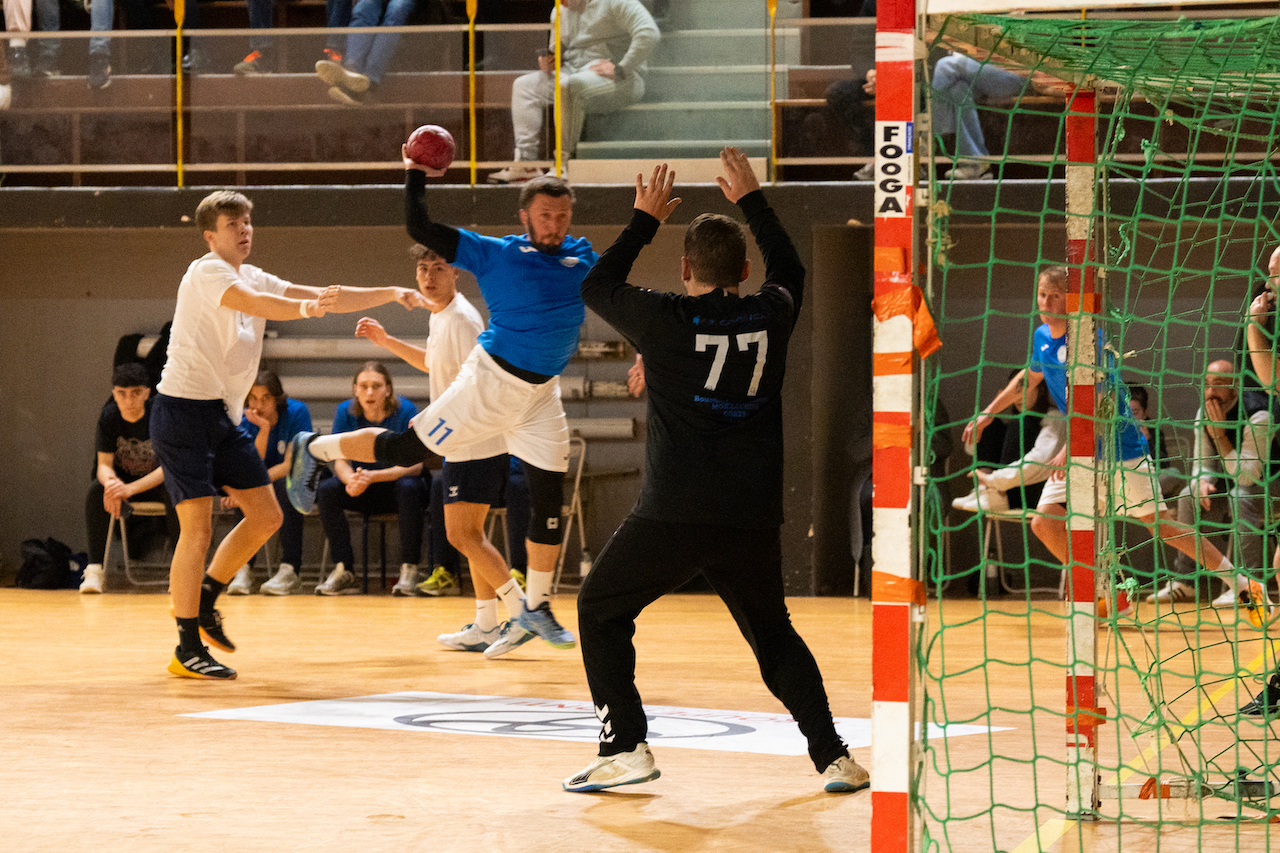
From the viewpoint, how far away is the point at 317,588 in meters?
9.52

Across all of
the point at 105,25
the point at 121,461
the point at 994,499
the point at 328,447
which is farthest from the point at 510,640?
the point at 105,25

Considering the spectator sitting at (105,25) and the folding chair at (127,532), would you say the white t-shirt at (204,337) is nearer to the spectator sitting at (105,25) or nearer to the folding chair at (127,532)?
the folding chair at (127,532)

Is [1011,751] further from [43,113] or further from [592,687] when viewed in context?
[43,113]

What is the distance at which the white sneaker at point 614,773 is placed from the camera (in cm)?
347

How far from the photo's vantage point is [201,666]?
5441 millimetres

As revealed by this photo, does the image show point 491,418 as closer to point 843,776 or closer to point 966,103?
point 843,776

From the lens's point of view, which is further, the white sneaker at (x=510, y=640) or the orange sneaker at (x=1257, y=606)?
the white sneaker at (x=510, y=640)

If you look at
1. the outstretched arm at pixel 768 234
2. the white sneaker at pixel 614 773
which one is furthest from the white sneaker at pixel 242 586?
the outstretched arm at pixel 768 234

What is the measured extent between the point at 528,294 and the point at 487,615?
157 cm

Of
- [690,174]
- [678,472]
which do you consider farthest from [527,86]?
[678,472]

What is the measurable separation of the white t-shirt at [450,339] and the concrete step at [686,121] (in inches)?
117

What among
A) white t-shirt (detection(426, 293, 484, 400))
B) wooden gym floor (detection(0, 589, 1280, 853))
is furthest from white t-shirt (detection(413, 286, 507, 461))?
wooden gym floor (detection(0, 589, 1280, 853))

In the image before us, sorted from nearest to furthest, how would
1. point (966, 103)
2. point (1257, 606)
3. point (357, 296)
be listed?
point (1257, 606), point (357, 296), point (966, 103)

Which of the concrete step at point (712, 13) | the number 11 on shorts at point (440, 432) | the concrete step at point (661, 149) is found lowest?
the number 11 on shorts at point (440, 432)
